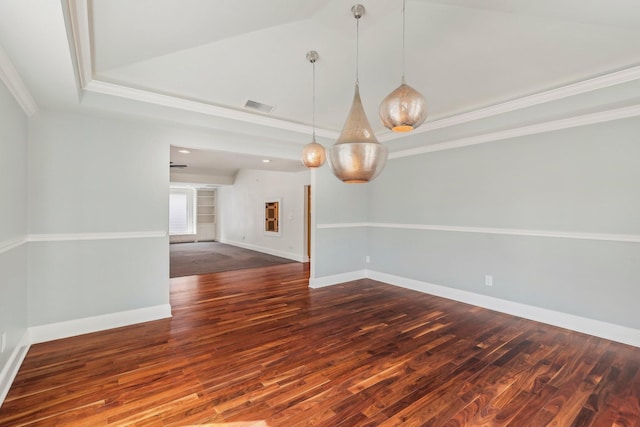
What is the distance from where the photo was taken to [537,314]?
3631mm

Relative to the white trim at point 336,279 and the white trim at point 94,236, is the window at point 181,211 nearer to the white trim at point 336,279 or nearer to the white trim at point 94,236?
the white trim at point 336,279

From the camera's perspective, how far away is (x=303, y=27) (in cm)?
279

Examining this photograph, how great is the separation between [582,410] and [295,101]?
13.5 ft

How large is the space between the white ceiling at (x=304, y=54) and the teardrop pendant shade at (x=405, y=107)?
1.26 metres

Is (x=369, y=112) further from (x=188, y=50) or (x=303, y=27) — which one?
(x=188, y=50)

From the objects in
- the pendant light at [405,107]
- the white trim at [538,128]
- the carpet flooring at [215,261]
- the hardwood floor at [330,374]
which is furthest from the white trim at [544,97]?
the carpet flooring at [215,261]

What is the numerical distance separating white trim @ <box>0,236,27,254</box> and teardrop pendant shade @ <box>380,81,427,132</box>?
2953 mm

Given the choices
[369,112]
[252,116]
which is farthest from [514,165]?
[252,116]

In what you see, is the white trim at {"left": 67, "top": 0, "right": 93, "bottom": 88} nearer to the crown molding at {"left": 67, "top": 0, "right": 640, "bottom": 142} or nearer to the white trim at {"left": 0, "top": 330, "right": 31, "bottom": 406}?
the crown molding at {"left": 67, "top": 0, "right": 640, "bottom": 142}

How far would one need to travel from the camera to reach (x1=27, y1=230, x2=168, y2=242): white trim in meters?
3.04

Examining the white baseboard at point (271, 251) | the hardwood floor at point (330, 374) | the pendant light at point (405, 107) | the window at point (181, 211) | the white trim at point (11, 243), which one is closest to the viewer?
the pendant light at point (405, 107)

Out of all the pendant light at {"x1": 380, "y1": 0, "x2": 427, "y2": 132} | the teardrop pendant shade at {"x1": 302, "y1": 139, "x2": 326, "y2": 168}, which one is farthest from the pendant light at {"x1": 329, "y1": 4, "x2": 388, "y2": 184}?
the teardrop pendant shade at {"x1": 302, "y1": 139, "x2": 326, "y2": 168}

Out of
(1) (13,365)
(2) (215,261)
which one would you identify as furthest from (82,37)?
(2) (215,261)

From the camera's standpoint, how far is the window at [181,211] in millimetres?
12281
